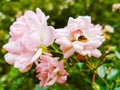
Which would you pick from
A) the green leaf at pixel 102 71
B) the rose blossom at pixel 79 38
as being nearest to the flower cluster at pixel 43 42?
the rose blossom at pixel 79 38

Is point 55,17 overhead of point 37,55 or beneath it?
overhead

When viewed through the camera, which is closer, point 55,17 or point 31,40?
point 31,40

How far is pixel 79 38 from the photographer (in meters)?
1.42

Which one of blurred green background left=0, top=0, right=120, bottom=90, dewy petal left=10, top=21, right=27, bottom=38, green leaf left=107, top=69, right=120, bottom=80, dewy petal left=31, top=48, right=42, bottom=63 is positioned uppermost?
blurred green background left=0, top=0, right=120, bottom=90

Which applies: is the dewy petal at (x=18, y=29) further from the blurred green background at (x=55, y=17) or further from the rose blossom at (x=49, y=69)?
the blurred green background at (x=55, y=17)

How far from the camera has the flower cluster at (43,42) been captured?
A: 53.9 inches

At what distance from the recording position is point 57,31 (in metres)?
1.42

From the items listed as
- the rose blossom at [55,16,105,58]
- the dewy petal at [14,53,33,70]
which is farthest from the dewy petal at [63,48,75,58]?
the dewy petal at [14,53,33,70]

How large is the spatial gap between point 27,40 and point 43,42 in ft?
0.19

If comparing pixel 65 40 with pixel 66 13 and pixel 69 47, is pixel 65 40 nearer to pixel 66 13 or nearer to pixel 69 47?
pixel 69 47

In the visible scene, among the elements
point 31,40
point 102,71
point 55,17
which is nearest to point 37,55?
point 31,40

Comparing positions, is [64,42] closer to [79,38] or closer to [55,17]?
[79,38]

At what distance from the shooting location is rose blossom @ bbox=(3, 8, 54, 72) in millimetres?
1364

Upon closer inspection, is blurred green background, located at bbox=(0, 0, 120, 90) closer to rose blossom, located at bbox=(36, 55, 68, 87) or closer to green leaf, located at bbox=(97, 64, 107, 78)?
green leaf, located at bbox=(97, 64, 107, 78)
